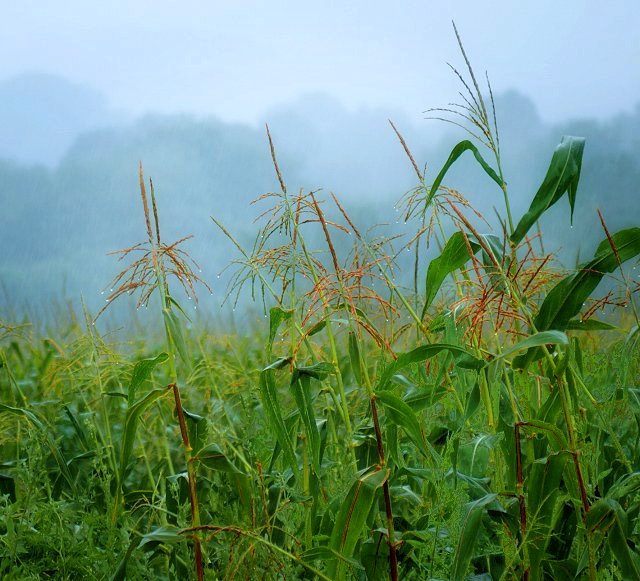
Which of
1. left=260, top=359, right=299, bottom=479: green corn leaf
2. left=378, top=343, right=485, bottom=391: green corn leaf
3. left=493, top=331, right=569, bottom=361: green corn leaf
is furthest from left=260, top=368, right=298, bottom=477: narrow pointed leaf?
left=493, top=331, right=569, bottom=361: green corn leaf

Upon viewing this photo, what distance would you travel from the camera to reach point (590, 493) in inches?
45.1

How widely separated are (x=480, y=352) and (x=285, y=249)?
0.27m

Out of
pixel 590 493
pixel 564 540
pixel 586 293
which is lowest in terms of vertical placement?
pixel 564 540

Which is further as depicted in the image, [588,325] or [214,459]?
[588,325]

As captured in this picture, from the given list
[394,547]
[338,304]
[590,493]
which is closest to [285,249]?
[338,304]

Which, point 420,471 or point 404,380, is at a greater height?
point 404,380

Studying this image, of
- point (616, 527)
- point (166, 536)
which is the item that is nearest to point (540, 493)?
point (616, 527)

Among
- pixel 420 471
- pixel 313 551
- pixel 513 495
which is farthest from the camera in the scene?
pixel 420 471

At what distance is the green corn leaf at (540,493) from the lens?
1008 millimetres

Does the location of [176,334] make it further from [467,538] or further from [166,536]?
[467,538]

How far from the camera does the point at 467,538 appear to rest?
3.20 feet

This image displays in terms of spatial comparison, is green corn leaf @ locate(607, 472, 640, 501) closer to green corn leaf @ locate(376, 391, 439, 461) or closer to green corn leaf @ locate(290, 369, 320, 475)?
green corn leaf @ locate(376, 391, 439, 461)

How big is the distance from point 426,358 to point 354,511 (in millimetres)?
188

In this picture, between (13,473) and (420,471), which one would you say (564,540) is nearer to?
(420,471)
